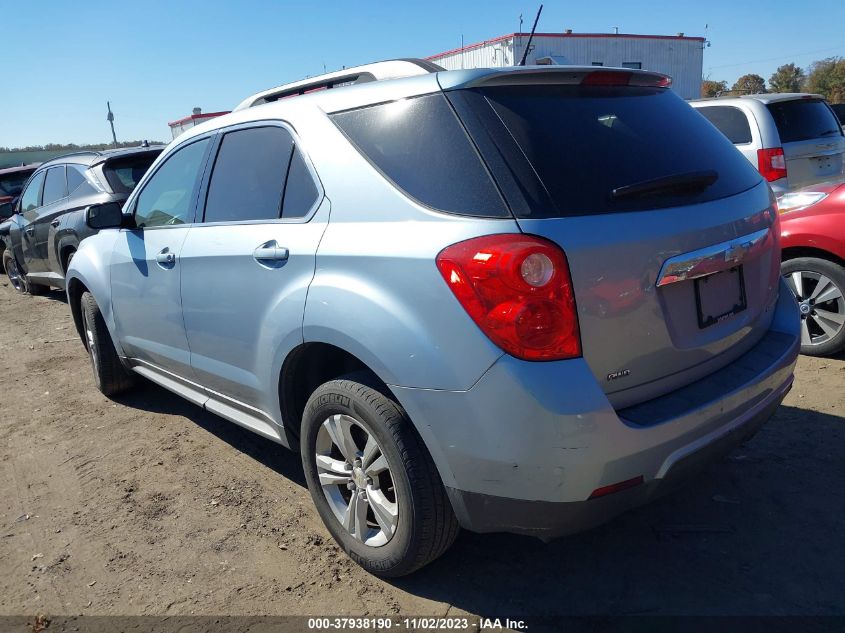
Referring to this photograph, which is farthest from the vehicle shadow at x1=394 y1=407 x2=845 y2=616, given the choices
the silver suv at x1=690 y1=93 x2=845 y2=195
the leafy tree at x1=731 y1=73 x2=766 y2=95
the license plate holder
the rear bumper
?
the leafy tree at x1=731 y1=73 x2=766 y2=95

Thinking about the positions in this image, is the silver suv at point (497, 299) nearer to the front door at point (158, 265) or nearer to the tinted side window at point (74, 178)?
the front door at point (158, 265)

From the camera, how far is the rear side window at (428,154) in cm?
220

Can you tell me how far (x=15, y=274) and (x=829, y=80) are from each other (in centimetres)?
5861

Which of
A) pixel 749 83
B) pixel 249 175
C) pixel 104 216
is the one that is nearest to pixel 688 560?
pixel 249 175

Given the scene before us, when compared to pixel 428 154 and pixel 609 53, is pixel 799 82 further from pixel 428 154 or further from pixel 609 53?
pixel 428 154

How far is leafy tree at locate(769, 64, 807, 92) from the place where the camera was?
56.4m

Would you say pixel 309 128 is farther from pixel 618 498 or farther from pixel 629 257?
pixel 618 498

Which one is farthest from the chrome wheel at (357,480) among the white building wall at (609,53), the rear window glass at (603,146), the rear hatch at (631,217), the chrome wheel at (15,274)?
the white building wall at (609,53)

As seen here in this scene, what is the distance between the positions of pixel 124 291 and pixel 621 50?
24925 millimetres

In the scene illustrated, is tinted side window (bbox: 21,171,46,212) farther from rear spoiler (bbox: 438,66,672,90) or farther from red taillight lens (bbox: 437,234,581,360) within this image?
red taillight lens (bbox: 437,234,581,360)

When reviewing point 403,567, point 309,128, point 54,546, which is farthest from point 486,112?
point 54,546

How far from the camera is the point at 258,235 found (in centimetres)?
299

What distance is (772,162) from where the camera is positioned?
6676mm

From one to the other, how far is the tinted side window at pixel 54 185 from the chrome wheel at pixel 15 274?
6.38ft
